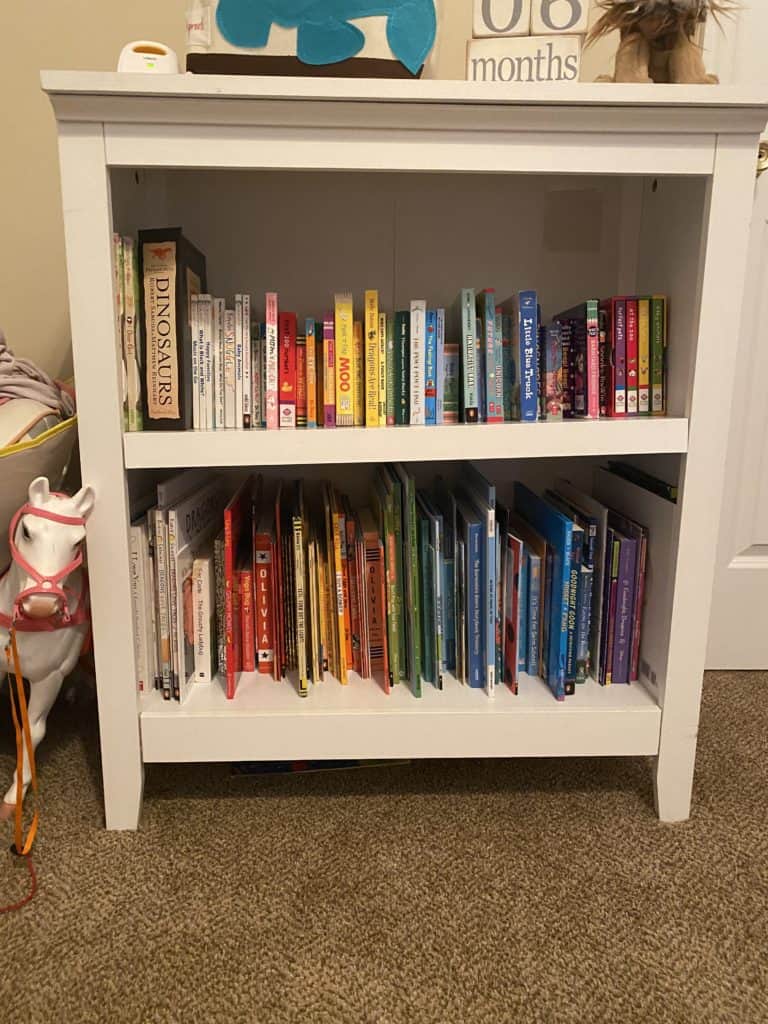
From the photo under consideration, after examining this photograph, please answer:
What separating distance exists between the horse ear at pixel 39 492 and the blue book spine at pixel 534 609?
2.21ft

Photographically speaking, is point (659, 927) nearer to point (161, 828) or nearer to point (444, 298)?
point (161, 828)

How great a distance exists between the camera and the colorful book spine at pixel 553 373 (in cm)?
102

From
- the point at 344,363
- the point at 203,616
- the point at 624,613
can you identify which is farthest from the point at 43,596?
the point at 624,613

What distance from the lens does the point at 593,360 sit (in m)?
0.99

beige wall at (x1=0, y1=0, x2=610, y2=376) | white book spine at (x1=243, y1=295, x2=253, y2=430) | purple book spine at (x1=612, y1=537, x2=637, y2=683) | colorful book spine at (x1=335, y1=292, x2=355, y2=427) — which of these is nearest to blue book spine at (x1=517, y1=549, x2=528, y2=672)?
purple book spine at (x1=612, y1=537, x2=637, y2=683)

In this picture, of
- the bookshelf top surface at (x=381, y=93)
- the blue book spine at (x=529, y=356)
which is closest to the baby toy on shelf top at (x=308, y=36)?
the bookshelf top surface at (x=381, y=93)

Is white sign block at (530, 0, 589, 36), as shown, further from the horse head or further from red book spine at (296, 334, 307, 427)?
the horse head

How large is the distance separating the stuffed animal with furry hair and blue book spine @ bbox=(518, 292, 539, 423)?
339 mm

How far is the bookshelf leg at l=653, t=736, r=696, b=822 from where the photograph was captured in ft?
3.20

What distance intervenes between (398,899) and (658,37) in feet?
3.91

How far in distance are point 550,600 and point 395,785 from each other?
1.23 feet

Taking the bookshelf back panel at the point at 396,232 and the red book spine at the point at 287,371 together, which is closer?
the red book spine at the point at 287,371

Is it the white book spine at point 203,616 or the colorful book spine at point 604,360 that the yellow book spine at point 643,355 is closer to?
the colorful book spine at point 604,360

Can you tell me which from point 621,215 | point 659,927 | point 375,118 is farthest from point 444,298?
point 659,927
